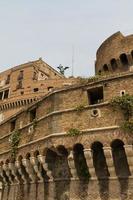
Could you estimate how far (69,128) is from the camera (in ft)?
43.7

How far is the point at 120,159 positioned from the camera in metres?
12.2

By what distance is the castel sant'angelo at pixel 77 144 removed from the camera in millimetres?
12078

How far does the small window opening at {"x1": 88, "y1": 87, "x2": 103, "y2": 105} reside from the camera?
541 inches

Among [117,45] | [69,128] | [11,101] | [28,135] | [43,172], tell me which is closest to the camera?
[69,128]

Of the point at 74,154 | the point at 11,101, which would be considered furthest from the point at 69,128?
the point at 11,101

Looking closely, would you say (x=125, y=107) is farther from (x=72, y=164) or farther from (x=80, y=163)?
(x=72, y=164)

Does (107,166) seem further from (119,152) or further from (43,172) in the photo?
(43,172)

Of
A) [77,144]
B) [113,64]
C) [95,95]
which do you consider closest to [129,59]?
[113,64]

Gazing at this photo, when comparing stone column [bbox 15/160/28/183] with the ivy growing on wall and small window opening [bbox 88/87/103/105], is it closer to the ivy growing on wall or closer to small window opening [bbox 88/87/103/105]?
small window opening [bbox 88/87/103/105]

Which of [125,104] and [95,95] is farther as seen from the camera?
[95,95]

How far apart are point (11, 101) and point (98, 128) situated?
1133 inches

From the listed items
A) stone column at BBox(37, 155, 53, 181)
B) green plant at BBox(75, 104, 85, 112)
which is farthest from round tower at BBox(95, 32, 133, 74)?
stone column at BBox(37, 155, 53, 181)

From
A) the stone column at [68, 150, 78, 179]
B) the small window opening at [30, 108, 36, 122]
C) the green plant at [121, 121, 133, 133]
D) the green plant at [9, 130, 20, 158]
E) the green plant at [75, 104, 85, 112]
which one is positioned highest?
the small window opening at [30, 108, 36, 122]

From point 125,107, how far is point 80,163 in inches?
119
